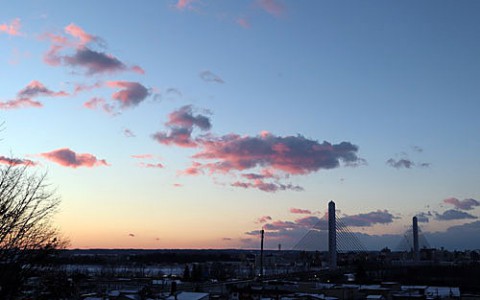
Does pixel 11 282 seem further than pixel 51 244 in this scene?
No

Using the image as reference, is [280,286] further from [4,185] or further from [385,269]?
[385,269]

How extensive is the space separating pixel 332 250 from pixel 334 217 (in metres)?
5.07

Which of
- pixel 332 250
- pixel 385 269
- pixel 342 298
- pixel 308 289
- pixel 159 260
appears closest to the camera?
pixel 342 298

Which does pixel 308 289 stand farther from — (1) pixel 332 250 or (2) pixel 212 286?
(1) pixel 332 250

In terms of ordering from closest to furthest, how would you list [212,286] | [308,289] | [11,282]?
[11,282] → [308,289] → [212,286]

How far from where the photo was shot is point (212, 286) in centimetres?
5288

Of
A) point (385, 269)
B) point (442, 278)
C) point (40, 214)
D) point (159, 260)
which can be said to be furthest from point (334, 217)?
point (159, 260)

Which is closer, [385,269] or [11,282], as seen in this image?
[11,282]

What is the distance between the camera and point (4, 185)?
10188mm

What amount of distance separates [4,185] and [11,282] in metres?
2.33

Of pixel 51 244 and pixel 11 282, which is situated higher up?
pixel 51 244

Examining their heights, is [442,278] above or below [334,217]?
below

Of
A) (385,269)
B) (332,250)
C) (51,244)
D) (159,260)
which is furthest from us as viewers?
(159,260)

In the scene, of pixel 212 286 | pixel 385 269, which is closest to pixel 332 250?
pixel 385 269
